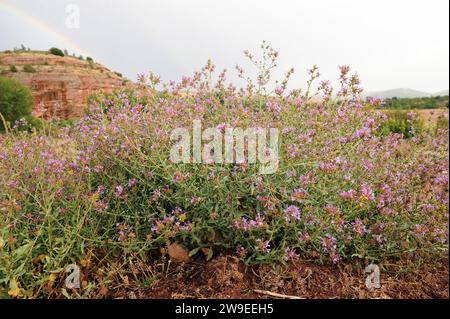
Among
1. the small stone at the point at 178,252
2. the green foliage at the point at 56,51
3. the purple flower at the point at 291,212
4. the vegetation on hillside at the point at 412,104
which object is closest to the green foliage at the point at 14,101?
the vegetation on hillside at the point at 412,104

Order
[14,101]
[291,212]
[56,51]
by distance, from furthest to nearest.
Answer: [56,51] → [14,101] → [291,212]

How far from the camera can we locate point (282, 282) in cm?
219

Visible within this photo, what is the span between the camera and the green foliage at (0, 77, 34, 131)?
58.0ft

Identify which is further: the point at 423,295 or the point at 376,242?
the point at 376,242

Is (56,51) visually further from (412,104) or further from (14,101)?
(412,104)

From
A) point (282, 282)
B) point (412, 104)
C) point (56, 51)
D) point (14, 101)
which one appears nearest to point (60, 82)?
point (56, 51)

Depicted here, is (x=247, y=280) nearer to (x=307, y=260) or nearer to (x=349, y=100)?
(x=307, y=260)

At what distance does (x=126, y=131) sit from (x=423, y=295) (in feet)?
7.05

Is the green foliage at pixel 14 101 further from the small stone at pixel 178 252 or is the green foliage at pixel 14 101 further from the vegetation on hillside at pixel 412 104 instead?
the small stone at pixel 178 252

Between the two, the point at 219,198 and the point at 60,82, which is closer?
the point at 219,198

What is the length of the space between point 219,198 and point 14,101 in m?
19.1

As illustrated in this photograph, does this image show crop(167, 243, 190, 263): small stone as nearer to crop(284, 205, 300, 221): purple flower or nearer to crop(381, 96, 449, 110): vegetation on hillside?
crop(284, 205, 300, 221): purple flower

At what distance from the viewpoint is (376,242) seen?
2467 millimetres
